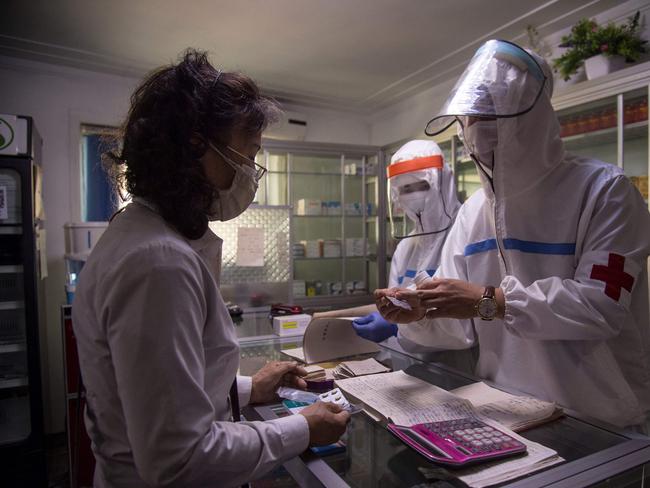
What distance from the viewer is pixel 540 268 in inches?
53.3

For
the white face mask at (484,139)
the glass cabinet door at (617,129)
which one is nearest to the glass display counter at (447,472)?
the white face mask at (484,139)

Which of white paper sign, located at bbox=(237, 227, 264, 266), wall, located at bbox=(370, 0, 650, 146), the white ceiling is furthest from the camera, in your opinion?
wall, located at bbox=(370, 0, 650, 146)

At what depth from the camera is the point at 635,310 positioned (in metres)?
1.27

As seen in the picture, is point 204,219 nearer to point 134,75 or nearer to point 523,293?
point 523,293

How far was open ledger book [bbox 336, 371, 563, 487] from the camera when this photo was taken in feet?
2.56

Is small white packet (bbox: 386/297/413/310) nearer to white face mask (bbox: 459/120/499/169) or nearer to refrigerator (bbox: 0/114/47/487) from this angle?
white face mask (bbox: 459/120/499/169)

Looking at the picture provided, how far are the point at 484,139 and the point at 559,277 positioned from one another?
1.67 feet

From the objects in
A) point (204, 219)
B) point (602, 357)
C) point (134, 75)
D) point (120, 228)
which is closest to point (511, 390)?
point (602, 357)

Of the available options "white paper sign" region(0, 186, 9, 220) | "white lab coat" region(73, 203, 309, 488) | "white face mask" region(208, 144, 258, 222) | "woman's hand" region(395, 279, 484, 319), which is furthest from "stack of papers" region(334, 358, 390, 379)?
"white paper sign" region(0, 186, 9, 220)

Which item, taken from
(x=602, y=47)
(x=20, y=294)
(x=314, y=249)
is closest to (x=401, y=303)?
(x=602, y=47)

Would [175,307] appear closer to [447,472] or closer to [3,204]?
[447,472]

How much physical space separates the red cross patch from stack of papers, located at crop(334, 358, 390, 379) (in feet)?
2.18

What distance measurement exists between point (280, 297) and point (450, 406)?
2192mm

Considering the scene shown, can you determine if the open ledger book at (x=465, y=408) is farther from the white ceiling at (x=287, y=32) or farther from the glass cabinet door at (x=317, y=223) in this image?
the glass cabinet door at (x=317, y=223)
